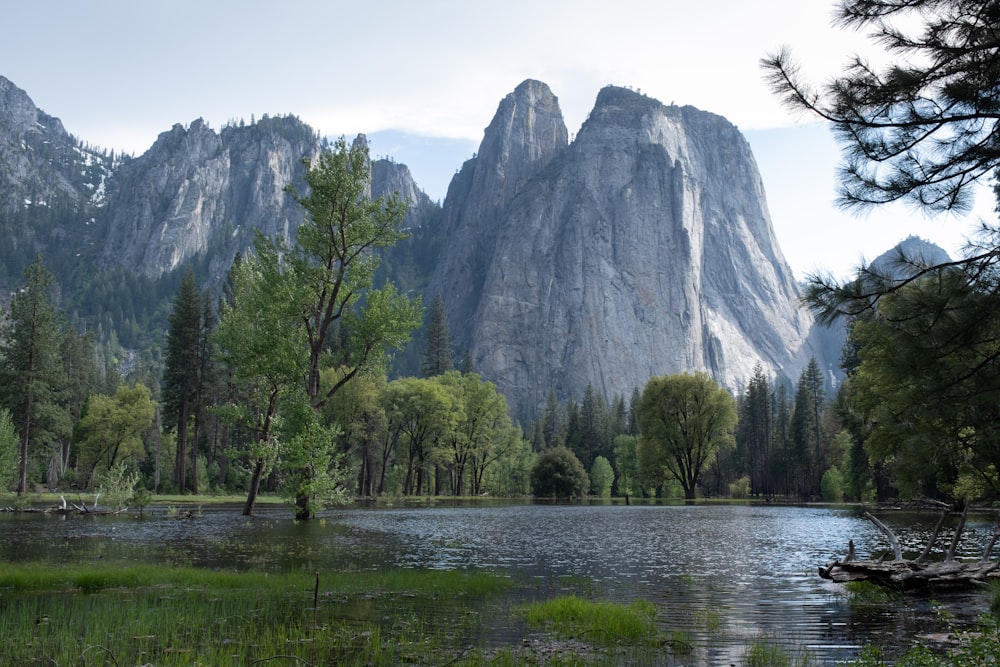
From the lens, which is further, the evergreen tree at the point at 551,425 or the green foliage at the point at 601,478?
the evergreen tree at the point at 551,425

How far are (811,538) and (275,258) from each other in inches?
1158

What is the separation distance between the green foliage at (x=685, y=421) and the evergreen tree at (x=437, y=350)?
42198 mm

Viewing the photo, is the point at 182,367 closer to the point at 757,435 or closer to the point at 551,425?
the point at 757,435

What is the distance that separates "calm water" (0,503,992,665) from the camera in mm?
13086

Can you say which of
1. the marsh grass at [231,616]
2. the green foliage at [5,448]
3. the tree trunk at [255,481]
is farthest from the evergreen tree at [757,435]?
the marsh grass at [231,616]

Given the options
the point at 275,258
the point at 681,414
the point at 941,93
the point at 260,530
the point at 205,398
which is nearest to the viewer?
the point at 941,93

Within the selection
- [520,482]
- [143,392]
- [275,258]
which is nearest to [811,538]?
[275,258]

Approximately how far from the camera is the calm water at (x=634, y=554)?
13086 millimetres

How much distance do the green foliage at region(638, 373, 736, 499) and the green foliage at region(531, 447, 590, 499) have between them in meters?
10.5

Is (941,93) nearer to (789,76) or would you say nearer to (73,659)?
(789,76)

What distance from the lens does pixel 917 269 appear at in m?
10.1

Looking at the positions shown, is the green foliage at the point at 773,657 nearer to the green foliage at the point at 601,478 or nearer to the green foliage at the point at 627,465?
the green foliage at the point at 601,478

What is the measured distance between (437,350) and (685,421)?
170ft

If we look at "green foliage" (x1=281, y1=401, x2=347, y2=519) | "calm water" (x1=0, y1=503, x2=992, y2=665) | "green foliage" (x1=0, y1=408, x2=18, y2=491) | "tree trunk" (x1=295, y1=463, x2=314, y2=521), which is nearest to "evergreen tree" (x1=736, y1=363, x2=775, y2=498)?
"calm water" (x1=0, y1=503, x2=992, y2=665)
